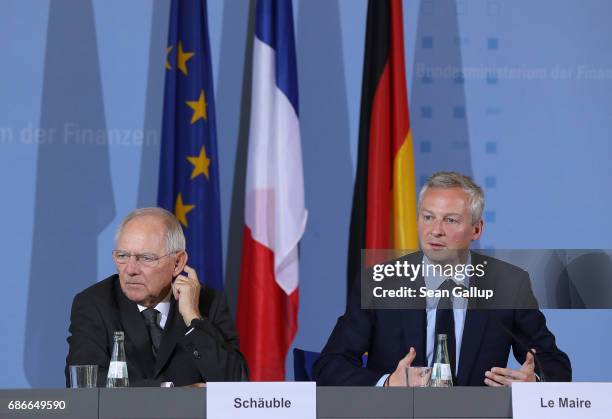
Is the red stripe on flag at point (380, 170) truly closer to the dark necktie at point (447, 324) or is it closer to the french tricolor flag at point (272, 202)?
the french tricolor flag at point (272, 202)

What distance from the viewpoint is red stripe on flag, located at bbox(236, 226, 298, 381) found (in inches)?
193

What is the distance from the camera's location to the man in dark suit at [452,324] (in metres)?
3.37

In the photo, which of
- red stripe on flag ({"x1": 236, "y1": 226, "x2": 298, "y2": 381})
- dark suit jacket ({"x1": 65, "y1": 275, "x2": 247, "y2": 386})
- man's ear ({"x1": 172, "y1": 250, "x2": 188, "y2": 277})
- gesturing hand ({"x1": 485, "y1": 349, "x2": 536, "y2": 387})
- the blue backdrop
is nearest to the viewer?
gesturing hand ({"x1": 485, "y1": 349, "x2": 536, "y2": 387})

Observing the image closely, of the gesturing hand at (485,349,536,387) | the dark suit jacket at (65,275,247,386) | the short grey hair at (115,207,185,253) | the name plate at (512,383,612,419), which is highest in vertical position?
the short grey hair at (115,207,185,253)

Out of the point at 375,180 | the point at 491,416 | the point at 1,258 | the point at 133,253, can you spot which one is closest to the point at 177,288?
the point at 133,253

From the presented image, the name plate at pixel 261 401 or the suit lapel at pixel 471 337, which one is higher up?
the suit lapel at pixel 471 337

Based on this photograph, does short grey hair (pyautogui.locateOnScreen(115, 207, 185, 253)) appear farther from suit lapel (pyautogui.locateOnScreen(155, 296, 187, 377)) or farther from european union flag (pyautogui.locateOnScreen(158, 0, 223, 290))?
european union flag (pyautogui.locateOnScreen(158, 0, 223, 290))

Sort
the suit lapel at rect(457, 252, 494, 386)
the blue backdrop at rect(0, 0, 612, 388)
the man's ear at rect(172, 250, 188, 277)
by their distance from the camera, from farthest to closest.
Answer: the blue backdrop at rect(0, 0, 612, 388) → the man's ear at rect(172, 250, 188, 277) → the suit lapel at rect(457, 252, 494, 386)

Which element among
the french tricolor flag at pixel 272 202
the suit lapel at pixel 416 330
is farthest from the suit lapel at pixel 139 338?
the french tricolor flag at pixel 272 202

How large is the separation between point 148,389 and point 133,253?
3.62 ft

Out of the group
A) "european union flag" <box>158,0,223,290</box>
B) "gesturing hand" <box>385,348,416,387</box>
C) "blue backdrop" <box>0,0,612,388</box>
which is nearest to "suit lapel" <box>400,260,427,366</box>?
"gesturing hand" <box>385,348,416,387</box>

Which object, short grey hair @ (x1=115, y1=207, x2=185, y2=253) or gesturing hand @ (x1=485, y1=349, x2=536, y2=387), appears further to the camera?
short grey hair @ (x1=115, y1=207, x2=185, y2=253)

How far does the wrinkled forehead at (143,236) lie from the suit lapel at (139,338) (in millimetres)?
216

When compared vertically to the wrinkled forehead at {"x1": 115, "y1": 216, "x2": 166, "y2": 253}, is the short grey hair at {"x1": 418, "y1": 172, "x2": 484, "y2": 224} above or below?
above
